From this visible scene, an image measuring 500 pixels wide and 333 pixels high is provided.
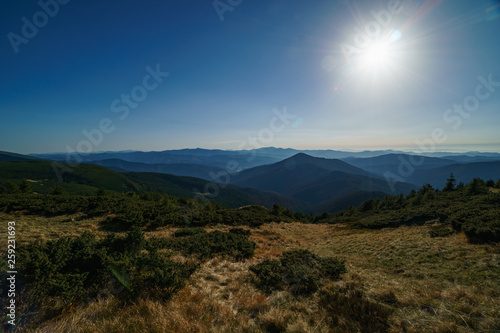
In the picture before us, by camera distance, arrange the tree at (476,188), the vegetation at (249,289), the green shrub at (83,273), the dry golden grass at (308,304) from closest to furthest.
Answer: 1. the dry golden grass at (308,304)
2. the vegetation at (249,289)
3. the green shrub at (83,273)
4. the tree at (476,188)

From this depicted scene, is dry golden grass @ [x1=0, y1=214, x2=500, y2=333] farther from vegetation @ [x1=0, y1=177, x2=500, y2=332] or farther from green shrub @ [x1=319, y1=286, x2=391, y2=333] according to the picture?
green shrub @ [x1=319, y1=286, x2=391, y2=333]

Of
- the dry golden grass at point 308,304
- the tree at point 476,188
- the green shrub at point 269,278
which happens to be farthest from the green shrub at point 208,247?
the tree at point 476,188

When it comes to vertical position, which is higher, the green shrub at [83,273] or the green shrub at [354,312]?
the green shrub at [83,273]

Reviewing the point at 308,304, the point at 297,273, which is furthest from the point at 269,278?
the point at 308,304

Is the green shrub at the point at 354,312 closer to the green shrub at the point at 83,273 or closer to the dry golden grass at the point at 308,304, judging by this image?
the dry golden grass at the point at 308,304

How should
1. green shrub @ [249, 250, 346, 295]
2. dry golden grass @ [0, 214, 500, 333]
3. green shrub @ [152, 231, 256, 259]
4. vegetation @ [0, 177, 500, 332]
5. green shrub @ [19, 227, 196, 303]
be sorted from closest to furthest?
dry golden grass @ [0, 214, 500, 333] < vegetation @ [0, 177, 500, 332] < green shrub @ [19, 227, 196, 303] < green shrub @ [249, 250, 346, 295] < green shrub @ [152, 231, 256, 259]

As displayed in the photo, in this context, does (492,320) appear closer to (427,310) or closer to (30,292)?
(427,310)

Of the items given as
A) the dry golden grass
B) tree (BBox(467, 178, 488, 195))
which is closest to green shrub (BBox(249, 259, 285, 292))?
the dry golden grass

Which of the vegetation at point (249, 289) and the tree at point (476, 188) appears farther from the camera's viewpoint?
the tree at point (476, 188)

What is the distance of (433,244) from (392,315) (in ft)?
30.6

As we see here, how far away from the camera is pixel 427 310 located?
4.46 m

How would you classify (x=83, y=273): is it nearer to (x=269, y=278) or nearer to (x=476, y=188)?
(x=269, y=278)

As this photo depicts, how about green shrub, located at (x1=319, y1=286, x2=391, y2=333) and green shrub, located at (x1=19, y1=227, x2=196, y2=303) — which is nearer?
green shrub, located at (x1=319, y1=286, x2=391, y2=333)

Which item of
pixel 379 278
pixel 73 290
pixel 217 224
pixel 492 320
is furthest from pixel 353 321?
pixel 217 224
